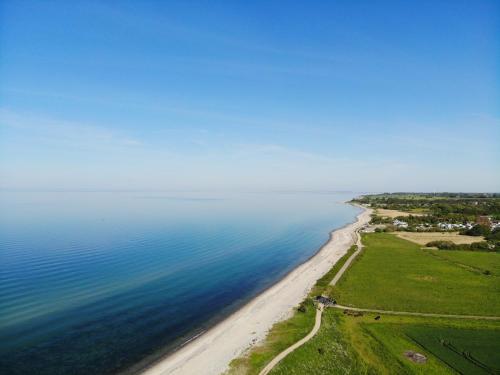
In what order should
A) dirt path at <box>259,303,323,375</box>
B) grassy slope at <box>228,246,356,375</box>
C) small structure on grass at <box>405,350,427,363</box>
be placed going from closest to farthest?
dirt path at <box>259,303,323,375</box>, grassy slope at <box>228,246,356,375</box>, small structure on grass at <box>405,350,427,363</box>

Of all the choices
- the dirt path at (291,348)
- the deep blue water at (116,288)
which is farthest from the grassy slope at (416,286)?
the deep blue water at (116,288)

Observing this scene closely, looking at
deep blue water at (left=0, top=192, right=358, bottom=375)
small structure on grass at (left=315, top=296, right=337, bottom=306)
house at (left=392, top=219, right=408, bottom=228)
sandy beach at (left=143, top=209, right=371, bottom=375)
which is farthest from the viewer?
house at (left=392, top=219, right=408, bottom=228)

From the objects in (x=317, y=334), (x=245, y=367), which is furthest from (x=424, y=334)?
(x=245, y=367)

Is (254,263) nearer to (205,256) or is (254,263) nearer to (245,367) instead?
(205,256)

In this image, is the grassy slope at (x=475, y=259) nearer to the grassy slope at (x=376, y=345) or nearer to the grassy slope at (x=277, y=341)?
the grassy slope at (x=376, y=345)

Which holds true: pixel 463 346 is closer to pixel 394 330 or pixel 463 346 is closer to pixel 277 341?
pixel 394 330

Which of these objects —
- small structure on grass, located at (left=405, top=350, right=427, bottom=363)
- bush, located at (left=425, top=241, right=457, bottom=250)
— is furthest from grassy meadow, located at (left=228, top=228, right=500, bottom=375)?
bush, located at (left=425, top=241, right=457, bottom=250)

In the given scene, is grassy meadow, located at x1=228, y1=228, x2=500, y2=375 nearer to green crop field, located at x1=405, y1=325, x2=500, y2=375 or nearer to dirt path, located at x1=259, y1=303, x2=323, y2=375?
green crop field, located at x1=405, y1=325, x2=500, y2=375
